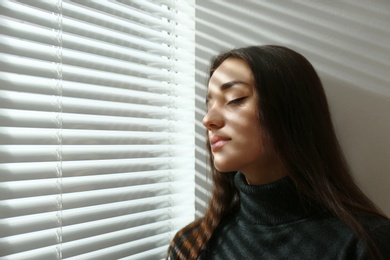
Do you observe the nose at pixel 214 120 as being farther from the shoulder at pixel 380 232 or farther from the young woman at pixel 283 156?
the shoulder at pixel 380 232

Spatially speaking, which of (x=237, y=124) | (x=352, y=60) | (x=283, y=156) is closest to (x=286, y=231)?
(x=283, y=156)

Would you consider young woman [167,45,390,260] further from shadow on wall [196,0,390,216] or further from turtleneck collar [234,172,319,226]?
shadow on wall [196,0,390,216]

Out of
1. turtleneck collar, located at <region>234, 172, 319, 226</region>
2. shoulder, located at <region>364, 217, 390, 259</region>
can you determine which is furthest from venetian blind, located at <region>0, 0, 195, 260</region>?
shoulder, located at <region>364, 217, 390, 259</region>

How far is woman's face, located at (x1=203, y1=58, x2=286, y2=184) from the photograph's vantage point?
106 cm

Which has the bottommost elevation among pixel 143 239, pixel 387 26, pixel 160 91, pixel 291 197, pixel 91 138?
pixel 143 239

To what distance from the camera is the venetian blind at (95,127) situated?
0.96 m

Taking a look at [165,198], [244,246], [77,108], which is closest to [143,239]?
[165,198]

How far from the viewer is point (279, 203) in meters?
1.07

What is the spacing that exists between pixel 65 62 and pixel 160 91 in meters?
0.38

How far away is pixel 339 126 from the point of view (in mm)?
1242

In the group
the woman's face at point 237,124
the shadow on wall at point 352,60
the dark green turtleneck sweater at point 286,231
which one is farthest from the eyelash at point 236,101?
the shadow on wall at point 352,60

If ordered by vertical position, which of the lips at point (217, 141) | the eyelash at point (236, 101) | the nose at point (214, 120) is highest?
the eyelash at point (236, 101)

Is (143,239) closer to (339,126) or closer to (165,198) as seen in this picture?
(165,198)

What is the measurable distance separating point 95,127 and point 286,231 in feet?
1.86
